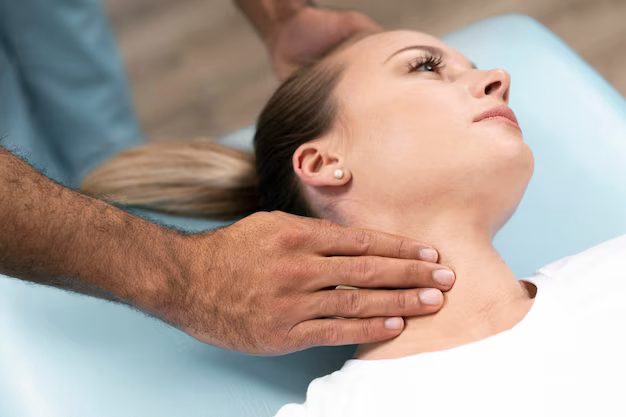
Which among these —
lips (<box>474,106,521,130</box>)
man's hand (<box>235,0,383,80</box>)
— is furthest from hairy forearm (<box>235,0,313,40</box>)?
lips (<box>474,106,521,130</box>)

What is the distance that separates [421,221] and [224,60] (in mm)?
1686

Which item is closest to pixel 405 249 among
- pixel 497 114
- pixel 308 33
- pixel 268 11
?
pixel 497 114

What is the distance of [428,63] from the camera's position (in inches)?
44.9

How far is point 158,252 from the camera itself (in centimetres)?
104

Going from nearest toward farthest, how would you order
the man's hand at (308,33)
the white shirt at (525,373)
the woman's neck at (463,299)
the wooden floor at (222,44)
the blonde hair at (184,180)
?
the white shirt at (525,373)
the woman's neck at (463,299)
the blonde hair at (184,180)
the man's hand at (308,33)
the wooden floor at (222,44)

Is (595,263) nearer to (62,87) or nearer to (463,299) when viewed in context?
(463,299)

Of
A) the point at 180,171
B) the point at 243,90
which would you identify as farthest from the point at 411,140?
the point at 243,90

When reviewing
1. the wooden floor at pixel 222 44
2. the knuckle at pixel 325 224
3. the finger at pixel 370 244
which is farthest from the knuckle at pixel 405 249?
the wooden floor at pixel 222 44

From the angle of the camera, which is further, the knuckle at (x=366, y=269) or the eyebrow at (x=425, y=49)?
the eyebrow at (x=425, y=49)

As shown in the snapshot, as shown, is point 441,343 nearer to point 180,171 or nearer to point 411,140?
point 411,140

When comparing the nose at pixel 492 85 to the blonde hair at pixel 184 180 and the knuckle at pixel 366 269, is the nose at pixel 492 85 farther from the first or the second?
the blonde hair at pixel 184 180

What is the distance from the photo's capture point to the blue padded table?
114 centimetres

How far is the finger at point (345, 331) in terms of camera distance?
1.03 metres

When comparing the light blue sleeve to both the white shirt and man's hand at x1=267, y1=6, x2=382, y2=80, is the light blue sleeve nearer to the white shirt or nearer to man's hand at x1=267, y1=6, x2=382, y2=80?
man's hand at x1=267, y1=6, x2=382, y2=80
